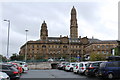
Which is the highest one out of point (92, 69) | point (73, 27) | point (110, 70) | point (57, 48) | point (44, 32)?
point (73, 27)

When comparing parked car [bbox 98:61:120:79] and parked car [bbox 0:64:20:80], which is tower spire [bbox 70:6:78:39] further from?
parked car [bbox 0:64:20:80]

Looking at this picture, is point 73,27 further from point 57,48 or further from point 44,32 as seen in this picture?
point 57,48

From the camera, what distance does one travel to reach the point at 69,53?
132 meters

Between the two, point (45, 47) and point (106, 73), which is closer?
point (106, 73)

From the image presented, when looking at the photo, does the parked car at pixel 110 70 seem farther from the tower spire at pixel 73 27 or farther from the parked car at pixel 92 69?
the tower spire at pixel 73 27

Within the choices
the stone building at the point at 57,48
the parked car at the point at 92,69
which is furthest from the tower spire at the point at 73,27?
the parked car at the point at 92,69

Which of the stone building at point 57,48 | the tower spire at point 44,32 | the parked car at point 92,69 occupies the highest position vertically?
the tower spire at point 44,32

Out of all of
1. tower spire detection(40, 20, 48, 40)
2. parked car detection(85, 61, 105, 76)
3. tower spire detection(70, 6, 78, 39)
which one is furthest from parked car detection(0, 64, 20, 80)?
tower spire detection(70, 6, 78, 39)

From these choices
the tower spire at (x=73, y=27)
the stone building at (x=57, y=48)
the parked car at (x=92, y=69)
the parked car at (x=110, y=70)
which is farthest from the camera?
the tower spire at (x=73, y=27)

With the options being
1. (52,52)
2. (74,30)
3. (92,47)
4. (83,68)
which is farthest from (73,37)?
(83,68)

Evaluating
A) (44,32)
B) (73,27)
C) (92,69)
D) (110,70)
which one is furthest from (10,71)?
(73,27)

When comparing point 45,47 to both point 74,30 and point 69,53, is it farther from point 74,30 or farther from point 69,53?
point 74,30

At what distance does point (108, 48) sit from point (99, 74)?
314 ft

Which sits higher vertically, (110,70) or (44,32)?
(44,32)
